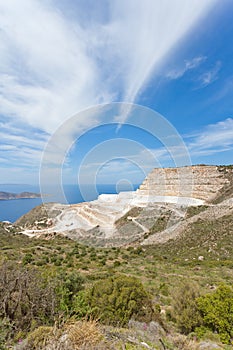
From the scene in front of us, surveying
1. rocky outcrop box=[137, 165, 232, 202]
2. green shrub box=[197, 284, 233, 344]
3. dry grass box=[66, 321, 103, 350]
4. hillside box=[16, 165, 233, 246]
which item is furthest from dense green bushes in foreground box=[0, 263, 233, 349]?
rocky outcrop box=[137, 165, 232, 202]

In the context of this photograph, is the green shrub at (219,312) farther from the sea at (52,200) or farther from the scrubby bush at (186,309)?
the sea at (52,200)

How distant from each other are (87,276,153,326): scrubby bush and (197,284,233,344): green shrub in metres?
1.31

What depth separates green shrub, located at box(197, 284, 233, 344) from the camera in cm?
442

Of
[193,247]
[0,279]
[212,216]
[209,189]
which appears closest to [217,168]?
[209,189]

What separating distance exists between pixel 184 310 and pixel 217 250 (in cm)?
1083

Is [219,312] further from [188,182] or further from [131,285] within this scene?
[188,182]

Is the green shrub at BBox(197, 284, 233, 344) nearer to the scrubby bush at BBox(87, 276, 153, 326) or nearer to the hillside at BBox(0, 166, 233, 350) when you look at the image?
the hillside at BBox(0, 166, 233, 350)

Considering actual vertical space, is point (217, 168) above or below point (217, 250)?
above

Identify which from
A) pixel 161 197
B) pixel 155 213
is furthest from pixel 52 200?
pixel 161 197

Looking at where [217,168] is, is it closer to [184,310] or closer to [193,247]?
[193,247]

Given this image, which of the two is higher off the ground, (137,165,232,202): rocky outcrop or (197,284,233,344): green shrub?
(137,165,232,202): rocky outcrop

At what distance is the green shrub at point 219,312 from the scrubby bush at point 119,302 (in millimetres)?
1310

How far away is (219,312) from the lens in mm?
4652

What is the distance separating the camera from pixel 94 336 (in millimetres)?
2365
